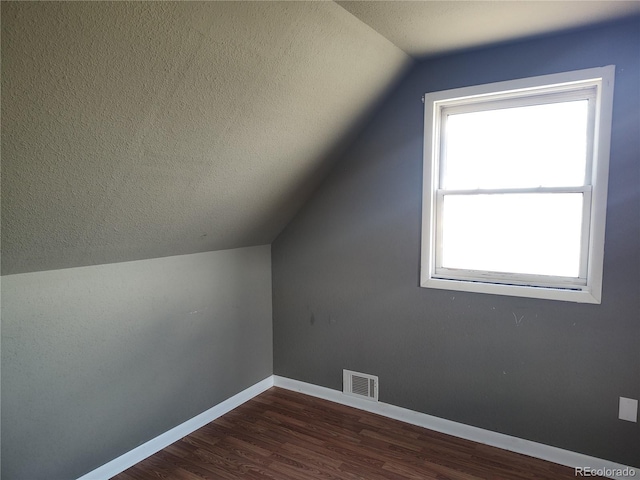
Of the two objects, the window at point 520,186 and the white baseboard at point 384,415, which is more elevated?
the window at point 520,186

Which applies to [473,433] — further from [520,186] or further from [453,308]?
[520,186]

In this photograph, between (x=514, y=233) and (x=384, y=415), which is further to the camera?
(x=384, y=415)

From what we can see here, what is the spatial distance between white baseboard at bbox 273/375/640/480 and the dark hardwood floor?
0.04 meters

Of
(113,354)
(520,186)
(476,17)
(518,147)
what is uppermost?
(476,17)

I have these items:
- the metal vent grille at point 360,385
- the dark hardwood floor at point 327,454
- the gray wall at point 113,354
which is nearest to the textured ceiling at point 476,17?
the gray wall at point 113,354

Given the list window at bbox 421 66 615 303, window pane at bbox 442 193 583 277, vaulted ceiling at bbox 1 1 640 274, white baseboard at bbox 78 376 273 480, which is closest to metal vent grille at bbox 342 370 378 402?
white baseboard at bbox 78 376 273 480

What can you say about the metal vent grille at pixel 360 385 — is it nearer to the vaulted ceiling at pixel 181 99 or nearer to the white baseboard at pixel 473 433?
the white baseboard at pixel 473 433

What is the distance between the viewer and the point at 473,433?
251cm

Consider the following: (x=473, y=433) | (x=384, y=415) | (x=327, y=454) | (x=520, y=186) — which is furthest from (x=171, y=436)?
(x=520, y=186)

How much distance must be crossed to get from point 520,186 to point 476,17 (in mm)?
973

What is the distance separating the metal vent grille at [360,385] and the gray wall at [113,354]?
2.49 feet

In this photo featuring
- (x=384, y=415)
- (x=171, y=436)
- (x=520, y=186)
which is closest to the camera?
(x=520, y=186)

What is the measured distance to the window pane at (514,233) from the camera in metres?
2.28

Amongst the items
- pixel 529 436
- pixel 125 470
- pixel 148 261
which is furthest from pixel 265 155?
pixel 529 436
